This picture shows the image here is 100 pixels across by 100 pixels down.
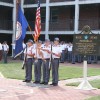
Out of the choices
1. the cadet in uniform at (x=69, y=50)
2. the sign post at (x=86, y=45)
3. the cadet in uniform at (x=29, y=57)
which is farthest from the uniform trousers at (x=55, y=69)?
the cadet in uniform at (x=69, y=50)

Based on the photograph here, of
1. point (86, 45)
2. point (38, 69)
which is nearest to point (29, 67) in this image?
point (38, 69)

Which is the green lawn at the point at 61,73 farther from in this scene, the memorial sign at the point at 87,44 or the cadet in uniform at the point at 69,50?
the cadet in uniform at the point at 69,50

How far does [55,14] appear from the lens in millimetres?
40031

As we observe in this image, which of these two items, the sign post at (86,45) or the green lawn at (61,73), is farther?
the green lawn at (61,73)

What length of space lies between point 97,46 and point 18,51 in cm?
372

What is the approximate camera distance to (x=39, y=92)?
44.4ft

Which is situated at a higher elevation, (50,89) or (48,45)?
(48,45)

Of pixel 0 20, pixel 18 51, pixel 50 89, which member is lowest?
pixel 50 89

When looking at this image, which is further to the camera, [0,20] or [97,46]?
[0,20]

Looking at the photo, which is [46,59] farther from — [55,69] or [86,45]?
[86,45]

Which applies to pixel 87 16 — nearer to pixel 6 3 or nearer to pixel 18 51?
pixel 6 3

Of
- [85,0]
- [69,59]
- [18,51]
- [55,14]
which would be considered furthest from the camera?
[55,14]

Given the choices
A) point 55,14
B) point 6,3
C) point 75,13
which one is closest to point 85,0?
point 75,13

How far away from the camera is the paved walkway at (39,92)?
12.2 meters
